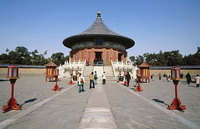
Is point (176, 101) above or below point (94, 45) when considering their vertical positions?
below

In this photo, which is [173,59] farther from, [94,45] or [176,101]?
[176,101]

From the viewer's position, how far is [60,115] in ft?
15.1

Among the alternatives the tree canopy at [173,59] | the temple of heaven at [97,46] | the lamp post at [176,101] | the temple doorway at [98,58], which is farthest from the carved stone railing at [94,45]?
the tree canopy at [173,59]

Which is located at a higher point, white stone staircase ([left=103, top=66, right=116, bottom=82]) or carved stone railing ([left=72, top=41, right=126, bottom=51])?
carved stone railing ([left=72, top=41, right=126, bottom=51])

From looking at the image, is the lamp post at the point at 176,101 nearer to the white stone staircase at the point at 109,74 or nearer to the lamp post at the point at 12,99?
the lamp post at the point at 12,99

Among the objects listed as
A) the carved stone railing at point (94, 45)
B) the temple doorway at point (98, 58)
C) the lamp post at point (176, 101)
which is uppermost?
the carved stone railing at point (94, 45)

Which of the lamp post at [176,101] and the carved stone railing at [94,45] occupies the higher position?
the carved stone railing at [94,45]

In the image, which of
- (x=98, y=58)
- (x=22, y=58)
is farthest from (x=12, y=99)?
(x=22, y=58)

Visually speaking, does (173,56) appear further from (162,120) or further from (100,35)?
(162,120)

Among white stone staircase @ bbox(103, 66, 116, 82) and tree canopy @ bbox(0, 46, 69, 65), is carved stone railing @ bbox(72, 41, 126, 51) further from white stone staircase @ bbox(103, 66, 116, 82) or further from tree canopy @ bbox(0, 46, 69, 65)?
tree canopy @ bbox(0, 46, 69, 65)

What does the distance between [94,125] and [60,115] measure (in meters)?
1.50

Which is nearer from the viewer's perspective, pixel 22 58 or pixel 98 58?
pixel 98 58

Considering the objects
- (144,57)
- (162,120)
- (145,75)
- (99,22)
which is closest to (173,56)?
(144,57)

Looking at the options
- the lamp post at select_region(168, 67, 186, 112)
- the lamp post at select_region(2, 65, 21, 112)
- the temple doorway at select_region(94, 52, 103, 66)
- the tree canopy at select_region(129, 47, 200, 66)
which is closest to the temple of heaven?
the temple doorway at select_region(94, 52, 103, 66)
